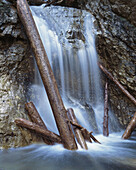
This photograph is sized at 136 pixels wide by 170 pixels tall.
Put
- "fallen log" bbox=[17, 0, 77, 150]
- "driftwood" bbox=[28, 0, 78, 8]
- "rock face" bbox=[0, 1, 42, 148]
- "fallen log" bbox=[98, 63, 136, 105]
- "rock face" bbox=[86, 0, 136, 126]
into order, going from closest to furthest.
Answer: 1. "fallen log" bbox=[17, 0, 77, 150]
2. "rock face" bbox=[0, 1, 42, 148]
3. "fallen log" bbox=[98, 63, 136, 105]
4. "rock face" bbox=[86, 0, 136, 126]
5. "driftwood" bbox=[28, 0, 78, 8]

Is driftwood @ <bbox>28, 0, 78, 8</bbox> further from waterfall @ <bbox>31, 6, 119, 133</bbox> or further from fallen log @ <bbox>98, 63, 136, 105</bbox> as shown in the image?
fallen log @ <bbox>98, 63, 136, 105</bbox>

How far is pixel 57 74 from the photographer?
17.3 feet

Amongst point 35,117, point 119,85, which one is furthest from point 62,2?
point 35,117

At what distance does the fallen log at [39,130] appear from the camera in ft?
10.0

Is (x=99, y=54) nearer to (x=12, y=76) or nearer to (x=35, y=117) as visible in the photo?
(x=12, y=76)

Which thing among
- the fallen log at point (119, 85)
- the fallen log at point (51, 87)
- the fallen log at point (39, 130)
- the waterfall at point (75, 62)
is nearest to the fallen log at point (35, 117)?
the fallen log at point (39, 130)

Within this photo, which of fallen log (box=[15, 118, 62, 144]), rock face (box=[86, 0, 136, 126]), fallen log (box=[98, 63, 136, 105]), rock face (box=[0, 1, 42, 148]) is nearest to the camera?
fallen log (box=[15, 118, 62, 144])

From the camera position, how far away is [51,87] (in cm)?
312

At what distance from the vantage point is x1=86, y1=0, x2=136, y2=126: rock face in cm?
539

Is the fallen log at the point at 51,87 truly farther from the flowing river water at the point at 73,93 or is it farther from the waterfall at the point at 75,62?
the waterfall at the point at 75,62

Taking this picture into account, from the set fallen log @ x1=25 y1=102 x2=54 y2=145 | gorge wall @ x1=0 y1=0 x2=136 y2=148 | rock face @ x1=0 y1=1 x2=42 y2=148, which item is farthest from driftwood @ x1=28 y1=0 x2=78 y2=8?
fallen log @ x1=25 y1=102 x2=54 y2=145

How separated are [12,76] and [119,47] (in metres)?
4.08

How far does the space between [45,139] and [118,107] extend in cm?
350

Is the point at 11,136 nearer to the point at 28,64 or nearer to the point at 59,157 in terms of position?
the point at 59,157
